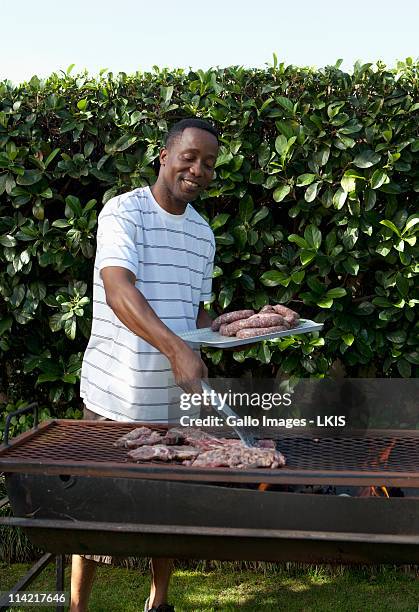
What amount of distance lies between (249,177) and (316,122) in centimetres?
43

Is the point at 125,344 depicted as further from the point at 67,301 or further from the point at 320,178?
the point at 320,178

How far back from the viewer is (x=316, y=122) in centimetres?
392

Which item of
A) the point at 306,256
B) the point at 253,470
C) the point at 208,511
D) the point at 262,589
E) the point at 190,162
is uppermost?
the point at 190,162

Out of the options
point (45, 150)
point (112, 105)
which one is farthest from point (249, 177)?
point (45, 150)

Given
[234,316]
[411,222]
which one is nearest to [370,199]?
[411,222]

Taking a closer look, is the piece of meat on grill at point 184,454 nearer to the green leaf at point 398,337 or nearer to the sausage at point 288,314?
the sausage at point 288,314

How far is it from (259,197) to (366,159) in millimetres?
598

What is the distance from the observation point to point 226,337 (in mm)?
2561

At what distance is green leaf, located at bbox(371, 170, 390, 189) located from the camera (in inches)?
152

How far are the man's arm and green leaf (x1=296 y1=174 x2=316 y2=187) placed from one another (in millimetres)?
1530

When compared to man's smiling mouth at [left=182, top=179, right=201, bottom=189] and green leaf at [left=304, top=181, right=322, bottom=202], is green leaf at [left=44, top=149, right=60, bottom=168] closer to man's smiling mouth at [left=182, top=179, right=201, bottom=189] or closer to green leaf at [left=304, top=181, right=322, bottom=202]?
green leaf at [left=304, top=181, right=322, bottom=202]

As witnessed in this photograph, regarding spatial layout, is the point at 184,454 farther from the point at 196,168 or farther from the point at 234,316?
the point at 196,168

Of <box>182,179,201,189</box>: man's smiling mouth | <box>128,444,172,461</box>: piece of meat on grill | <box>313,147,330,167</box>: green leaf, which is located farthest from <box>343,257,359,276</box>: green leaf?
<box>128,444,172,461</box>: piece of meat on grill

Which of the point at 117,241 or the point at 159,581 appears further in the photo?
Result: the point at 159,581
